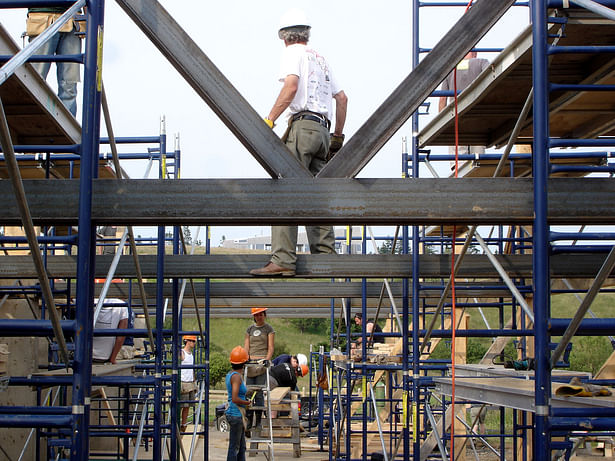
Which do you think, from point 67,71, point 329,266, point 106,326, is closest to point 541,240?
point 329,266

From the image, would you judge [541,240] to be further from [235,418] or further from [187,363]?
[187,363]

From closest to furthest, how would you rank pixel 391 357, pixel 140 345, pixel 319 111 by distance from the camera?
pixel 319 111
pixel 391 357
pixel 140 345

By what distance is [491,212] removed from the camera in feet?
13.6

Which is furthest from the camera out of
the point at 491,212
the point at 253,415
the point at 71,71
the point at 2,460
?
the point at 253,415

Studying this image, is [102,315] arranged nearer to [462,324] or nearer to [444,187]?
[462,324]

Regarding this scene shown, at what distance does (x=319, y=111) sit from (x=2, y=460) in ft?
20.9

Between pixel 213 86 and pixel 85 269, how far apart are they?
3.73 feet

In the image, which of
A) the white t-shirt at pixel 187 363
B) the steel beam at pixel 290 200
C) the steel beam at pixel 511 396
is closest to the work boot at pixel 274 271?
the steel beam at pixel 511 396

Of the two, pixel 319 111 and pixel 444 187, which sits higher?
pixel 319 111

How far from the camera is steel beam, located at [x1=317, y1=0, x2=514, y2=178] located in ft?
13.9

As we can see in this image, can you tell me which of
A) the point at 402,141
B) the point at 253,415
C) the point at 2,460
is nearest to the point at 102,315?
the point at 2,460

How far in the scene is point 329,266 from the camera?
7.05m

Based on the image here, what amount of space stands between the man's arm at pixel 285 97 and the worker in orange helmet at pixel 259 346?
7994 millimetres

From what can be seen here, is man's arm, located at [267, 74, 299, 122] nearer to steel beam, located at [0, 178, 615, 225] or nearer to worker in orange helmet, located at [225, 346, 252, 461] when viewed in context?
steel beam, located at [0, 178, 615, 225]
